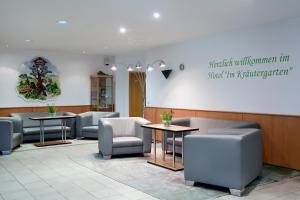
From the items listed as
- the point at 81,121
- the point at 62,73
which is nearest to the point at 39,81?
the point at 62,73

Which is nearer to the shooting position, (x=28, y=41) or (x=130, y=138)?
(x=130, y=138)

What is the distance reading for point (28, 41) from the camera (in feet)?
23.9

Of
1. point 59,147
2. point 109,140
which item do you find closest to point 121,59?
point 59,147

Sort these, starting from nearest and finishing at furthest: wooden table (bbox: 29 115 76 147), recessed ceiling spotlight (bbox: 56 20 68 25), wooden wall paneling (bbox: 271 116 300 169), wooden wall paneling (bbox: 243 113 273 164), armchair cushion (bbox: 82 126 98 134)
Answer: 1. wooden wall paneling (bbox: 271 116 300 169)
2. recessed ceiling spotlight (bbox: 56 20 68 25)
3. wooden wall paneling (bbox: 243 113 273 164)
4. wooden table (bbox: 29 115 76 147)
5. armchair cushion (bbox: 82 126 98 134)

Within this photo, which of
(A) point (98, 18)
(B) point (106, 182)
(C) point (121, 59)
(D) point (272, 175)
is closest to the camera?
(B) point (106, 182)

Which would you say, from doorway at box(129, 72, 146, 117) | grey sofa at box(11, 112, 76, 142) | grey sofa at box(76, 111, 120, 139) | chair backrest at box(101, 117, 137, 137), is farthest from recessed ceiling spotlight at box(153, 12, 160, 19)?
doorway at box(129, 72, 146, 117)

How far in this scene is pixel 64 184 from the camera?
4.22 meters

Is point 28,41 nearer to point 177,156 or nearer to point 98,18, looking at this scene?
point 98,18

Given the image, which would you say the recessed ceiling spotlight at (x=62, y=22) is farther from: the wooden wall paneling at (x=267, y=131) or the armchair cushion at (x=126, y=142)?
the wooden wall paneling at (x=267, y=131)

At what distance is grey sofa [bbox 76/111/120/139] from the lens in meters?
7.98

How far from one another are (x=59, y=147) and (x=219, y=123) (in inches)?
147

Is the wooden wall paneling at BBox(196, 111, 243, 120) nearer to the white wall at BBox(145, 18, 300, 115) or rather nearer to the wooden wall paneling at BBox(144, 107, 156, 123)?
the white wall at BBox(145, 18, 300, 115)

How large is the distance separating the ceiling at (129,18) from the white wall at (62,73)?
3.60ft

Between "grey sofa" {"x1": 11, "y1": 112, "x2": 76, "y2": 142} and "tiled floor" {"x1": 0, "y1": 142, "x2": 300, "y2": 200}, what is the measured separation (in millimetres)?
1820
